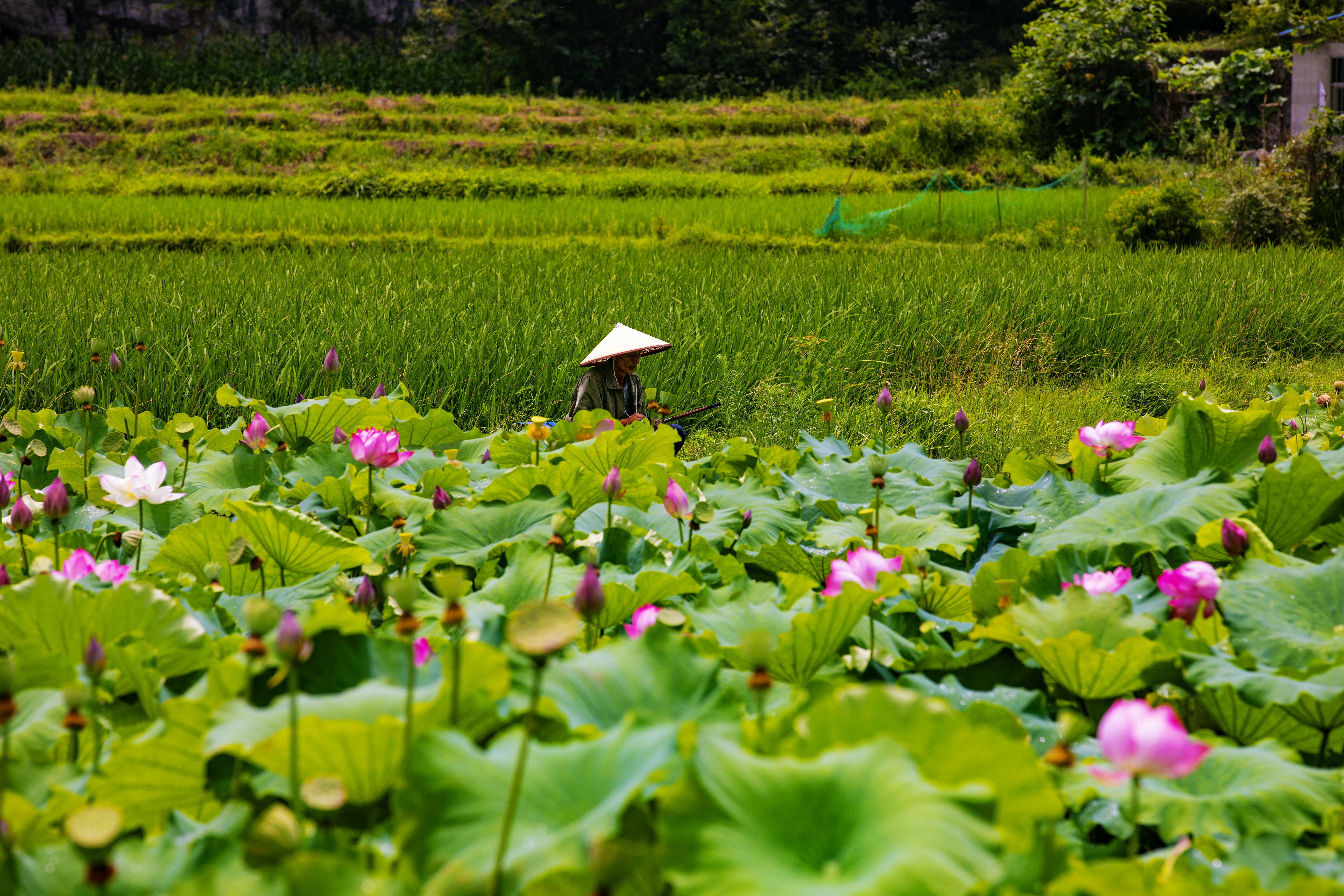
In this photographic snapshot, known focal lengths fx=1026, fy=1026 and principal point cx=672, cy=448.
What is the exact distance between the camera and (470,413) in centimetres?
409

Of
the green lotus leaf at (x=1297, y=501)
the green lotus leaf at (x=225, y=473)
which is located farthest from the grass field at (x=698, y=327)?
the green lotus leaf at (x=1297, y=501)

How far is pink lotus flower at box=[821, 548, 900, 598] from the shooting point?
44.4 inches

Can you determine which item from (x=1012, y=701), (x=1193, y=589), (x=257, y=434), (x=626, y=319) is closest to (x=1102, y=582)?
(x=1193, y=589)

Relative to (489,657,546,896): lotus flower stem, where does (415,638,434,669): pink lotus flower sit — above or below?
below

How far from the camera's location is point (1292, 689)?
0.91m

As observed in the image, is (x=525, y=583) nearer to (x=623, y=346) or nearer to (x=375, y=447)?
(x=375, y=447)

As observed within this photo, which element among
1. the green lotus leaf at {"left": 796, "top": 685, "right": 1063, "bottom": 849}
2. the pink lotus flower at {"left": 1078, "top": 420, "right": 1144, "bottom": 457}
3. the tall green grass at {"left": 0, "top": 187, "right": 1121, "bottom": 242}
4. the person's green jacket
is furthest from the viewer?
the tall green grass at {"left": 0, "top": 187, "right": 1121, "bottom": 242}

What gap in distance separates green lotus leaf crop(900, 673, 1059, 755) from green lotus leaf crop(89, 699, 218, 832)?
0.64 m

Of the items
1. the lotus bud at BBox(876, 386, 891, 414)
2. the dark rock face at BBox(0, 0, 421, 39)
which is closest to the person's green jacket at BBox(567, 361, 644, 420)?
the lotus bud at BBox(876, 386, 891, 414)

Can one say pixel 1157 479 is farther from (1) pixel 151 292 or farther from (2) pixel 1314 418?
(1) pixel 151 292

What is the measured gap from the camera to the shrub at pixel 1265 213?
893 cm

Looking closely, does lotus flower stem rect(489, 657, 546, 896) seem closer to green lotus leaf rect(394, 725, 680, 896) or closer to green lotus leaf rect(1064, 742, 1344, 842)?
green lotus leaf rect(394, 725, 680, 896)

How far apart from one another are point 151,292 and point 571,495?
4303 mm

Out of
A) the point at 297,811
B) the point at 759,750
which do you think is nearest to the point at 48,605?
the point at 297,811
